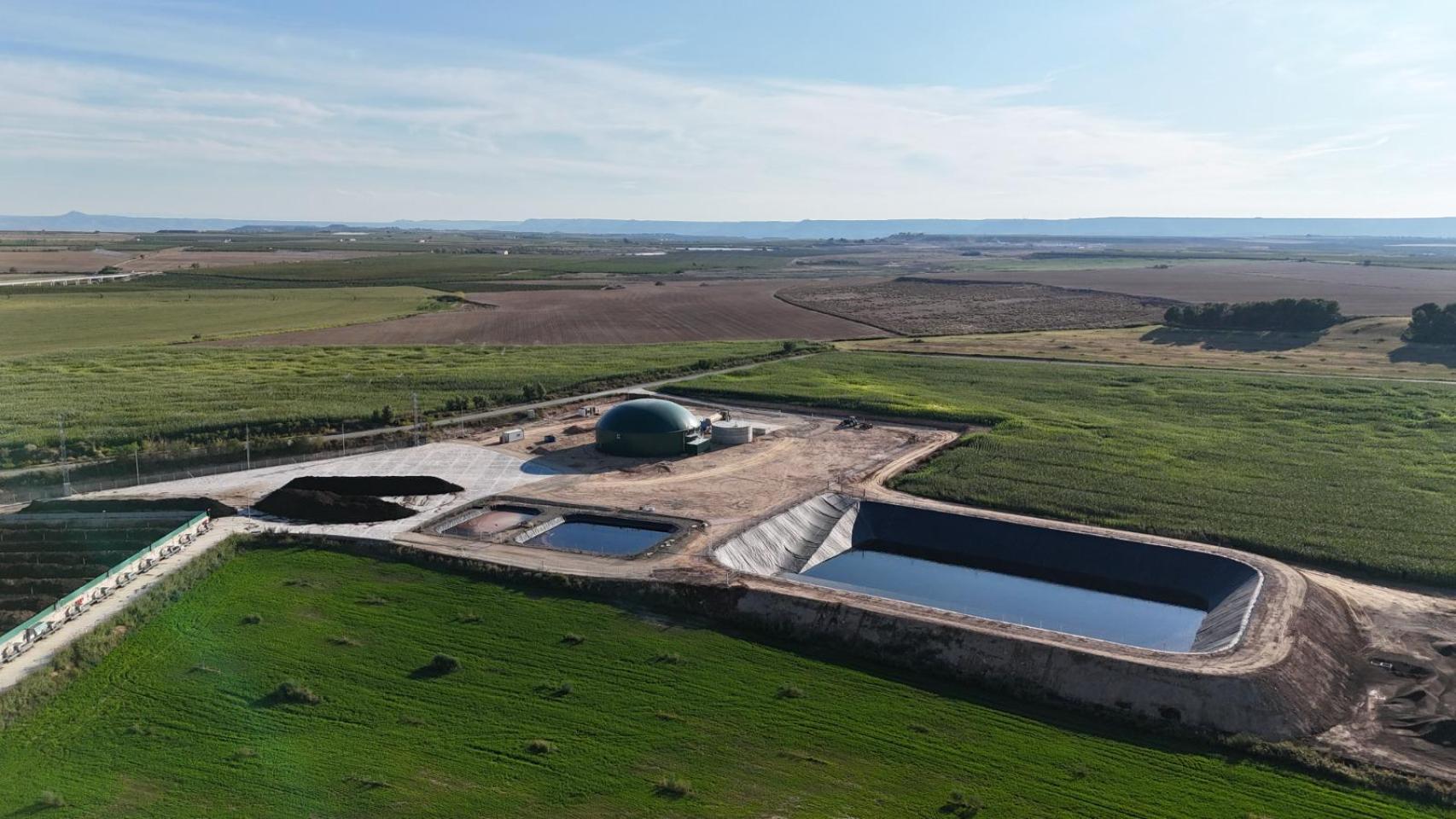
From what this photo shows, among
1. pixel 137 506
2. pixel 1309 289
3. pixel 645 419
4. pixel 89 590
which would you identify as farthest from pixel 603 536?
pixel 1309 289

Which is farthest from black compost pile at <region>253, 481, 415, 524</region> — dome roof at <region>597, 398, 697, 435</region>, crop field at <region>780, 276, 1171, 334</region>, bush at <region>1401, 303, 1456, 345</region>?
bush at <region>1401, 303, 1456, 345</region>

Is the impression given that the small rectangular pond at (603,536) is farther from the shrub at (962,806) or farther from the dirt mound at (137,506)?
the shrub at (962,806)

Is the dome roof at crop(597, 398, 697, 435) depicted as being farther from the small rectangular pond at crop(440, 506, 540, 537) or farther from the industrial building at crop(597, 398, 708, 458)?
the small rectangular pond at crop(440, 506, 540, 537)

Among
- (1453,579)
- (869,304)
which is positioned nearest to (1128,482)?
(1453,579)

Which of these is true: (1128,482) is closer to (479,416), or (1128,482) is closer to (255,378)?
(479,416)


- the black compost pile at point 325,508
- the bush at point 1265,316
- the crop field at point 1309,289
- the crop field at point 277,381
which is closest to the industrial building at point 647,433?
the black compost pile at point 325,508

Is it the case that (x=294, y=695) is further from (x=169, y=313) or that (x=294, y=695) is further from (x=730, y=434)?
(x=169, y=313)
